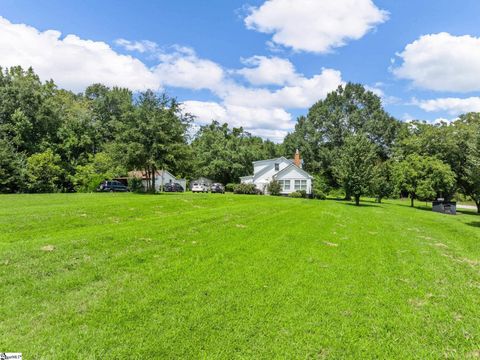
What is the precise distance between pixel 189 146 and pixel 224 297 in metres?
32.2

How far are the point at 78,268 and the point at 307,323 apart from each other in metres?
4.71

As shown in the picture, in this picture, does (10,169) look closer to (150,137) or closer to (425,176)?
(150,137)

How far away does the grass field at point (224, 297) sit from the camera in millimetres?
3824

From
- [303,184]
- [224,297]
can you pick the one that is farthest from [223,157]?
[224,297]

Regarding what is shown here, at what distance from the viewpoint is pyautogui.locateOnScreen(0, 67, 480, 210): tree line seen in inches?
1144

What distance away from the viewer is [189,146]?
3619cm

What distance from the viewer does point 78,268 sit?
6.02 m

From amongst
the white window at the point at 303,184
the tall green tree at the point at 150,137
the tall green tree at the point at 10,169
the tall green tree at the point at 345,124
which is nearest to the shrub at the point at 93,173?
the tall green tree at the point at 10,169

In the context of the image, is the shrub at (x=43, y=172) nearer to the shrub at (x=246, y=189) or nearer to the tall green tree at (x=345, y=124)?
the shrub at (x=246, y=189)

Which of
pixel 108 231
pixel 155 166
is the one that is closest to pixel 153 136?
pixel 155 166

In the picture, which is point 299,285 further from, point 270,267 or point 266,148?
point 266,148

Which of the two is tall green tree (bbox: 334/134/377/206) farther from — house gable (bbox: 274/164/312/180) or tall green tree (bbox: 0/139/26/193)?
tall green tree (bbox: 0/139/26/193)

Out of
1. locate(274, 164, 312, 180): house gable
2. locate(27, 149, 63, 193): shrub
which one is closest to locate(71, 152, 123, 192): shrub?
locate(27, 149, 63, 193): shrub

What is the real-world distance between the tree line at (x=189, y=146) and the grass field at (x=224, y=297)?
16.3m
